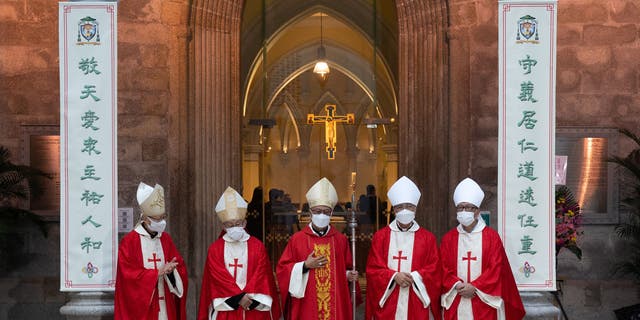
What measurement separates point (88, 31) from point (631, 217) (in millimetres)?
6089

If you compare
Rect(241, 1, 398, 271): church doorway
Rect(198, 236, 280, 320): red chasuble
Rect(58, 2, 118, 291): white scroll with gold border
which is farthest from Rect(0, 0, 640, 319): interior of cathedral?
Rect(198, 236, 280, 320): red chasuble

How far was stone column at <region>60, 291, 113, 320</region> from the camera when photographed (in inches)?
316

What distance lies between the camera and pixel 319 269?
7.39 metres

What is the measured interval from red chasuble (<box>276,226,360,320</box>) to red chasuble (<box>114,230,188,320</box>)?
3.35 ft

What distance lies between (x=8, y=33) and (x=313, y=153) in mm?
3762

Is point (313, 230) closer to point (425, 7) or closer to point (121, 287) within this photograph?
point (121, 287)

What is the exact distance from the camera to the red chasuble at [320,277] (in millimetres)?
7336

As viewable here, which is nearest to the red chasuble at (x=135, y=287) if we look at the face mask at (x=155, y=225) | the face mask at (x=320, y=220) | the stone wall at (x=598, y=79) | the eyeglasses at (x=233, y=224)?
the face mask at (x=155, y=225)

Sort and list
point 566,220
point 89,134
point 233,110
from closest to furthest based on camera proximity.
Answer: point 89,134
point 566,220
point 233,110

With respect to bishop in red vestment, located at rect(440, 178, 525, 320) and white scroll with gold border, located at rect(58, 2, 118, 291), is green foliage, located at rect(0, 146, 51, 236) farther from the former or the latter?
bishop in red vestment, located at rect(440, 178, 525, 320)

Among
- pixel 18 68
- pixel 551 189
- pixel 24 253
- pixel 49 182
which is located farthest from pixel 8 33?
pixel 551 189

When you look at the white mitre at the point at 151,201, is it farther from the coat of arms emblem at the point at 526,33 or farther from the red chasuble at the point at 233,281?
the coat of arms emblem at the point at 526,33

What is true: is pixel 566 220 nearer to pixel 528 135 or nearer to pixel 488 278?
pixel 528 135

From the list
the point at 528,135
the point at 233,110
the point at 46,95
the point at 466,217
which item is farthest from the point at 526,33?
the point at 46,95
